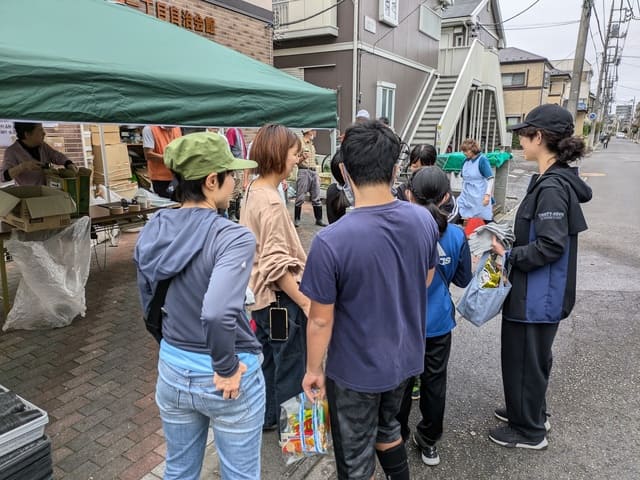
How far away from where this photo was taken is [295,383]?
267 cm

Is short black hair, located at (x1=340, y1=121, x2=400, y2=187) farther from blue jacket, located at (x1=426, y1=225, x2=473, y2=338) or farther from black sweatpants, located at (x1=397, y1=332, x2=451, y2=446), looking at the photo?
black sweatpants, located at (x1=397, y1=332, x2=451, y2=446)

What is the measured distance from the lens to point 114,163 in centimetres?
812

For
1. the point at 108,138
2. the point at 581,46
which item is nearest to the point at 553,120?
the point at 108,138

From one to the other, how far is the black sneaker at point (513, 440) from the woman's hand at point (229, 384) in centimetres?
190

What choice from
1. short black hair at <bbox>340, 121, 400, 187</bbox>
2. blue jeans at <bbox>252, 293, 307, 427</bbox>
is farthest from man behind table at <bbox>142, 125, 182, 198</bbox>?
short black hair at <bbox>340, 121, 400, 187</bbox>

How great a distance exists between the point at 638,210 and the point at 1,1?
1247 cm

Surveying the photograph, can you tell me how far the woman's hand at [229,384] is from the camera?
151 centimetres

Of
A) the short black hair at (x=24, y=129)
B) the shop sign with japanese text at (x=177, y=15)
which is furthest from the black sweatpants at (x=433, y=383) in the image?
the shop sign with japanese text at (x=177, y=15)

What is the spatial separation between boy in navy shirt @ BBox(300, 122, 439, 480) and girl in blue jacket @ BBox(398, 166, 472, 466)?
44cm

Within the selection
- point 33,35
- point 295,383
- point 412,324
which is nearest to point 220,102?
point 33,35

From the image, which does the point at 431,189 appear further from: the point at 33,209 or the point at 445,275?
the point at 33,209

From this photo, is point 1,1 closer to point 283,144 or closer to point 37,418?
point 283,144

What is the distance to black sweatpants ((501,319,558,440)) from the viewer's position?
8.23ft

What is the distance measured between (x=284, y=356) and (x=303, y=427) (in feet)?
1.98
